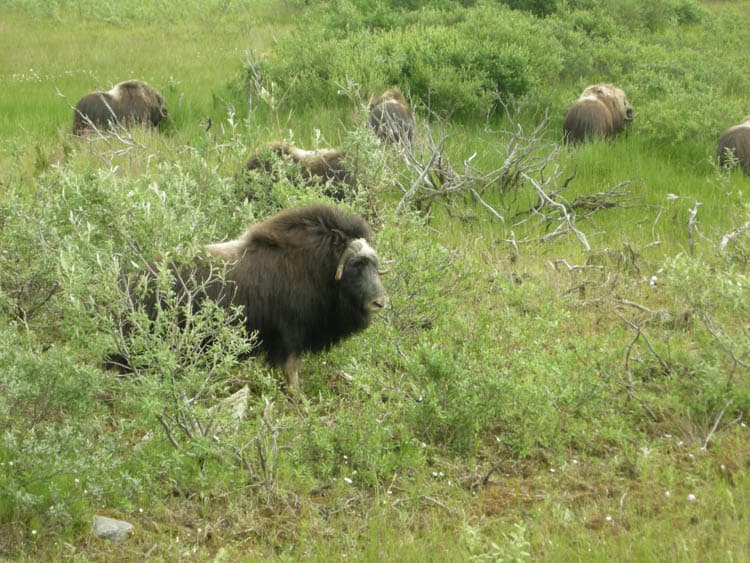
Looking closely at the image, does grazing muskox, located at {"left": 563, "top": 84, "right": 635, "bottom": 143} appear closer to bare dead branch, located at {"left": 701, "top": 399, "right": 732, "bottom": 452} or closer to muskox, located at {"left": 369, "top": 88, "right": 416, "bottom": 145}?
muskox, located at {"left": 369, "top": 88, "right": 416, "bottom": 145}

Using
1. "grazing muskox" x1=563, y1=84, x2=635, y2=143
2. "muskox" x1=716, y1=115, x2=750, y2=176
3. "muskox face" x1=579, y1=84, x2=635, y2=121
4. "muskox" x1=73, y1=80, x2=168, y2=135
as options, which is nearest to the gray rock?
"muskox" x1=73, y1=80, x2=168, y2=135

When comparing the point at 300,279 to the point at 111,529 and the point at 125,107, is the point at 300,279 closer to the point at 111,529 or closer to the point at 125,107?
the point at 111,529

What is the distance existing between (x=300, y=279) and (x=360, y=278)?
1.32ft

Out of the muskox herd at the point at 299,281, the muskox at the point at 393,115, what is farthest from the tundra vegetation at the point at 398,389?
the muskox at the point at 393,115

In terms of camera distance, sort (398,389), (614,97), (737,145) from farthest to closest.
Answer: (614,97), (737,145), (398,389)

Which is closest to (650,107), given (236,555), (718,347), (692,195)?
(692,195)

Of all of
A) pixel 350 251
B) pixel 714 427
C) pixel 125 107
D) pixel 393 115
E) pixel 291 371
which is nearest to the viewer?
pixel 714 427

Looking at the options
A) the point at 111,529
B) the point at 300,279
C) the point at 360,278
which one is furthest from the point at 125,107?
the point at 111,529

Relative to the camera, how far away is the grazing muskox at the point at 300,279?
5.66 m

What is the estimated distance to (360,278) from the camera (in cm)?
571

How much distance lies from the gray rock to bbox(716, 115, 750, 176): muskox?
10003mm

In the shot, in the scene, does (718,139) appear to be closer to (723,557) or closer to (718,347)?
(718,347)

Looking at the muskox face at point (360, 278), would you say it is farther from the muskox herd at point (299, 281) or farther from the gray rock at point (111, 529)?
the gray rock at point (111, 529)

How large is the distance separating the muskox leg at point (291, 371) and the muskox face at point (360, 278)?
55 cm
